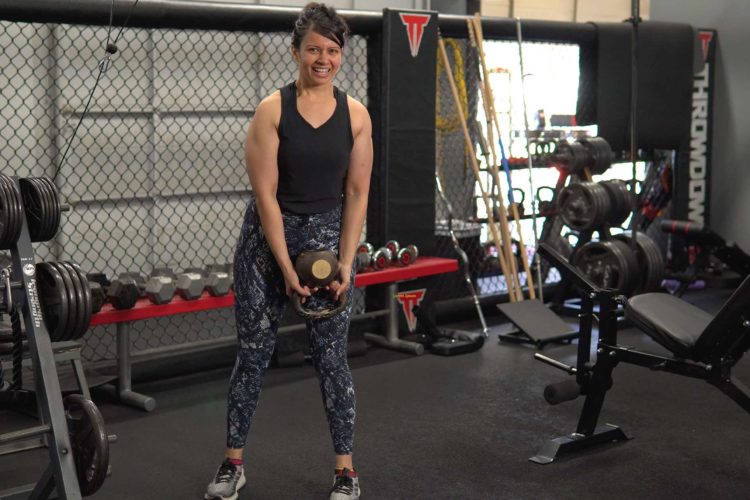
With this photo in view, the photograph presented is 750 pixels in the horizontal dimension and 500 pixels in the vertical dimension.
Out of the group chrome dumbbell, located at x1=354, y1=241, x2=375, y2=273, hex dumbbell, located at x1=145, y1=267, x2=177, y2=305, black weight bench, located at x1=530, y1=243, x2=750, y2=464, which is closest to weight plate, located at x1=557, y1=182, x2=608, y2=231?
chrome dumbbell, located at x1=354, y1=241, x2=375, y2=273

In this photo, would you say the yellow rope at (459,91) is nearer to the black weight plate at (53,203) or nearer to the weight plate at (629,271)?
the weight plate at (629,271)

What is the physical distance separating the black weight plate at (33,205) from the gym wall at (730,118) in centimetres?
504

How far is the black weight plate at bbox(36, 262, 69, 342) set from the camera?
8.58 ft

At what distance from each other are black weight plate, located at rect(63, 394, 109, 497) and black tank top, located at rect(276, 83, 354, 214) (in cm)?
75

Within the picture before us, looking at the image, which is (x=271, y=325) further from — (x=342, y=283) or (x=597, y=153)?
(x=597, y=153)

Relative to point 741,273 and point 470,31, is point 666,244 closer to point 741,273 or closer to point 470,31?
point 741,273

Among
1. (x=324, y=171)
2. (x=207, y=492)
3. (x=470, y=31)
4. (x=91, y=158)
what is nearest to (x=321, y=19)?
(x=324, y=171)

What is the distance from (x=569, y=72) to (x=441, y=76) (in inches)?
40.7

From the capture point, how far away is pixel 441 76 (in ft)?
20.3

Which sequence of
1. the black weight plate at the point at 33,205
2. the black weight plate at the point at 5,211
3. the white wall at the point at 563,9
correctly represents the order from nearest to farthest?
1. the black weight plate at the point at 5,211
2. the black weight plate at the point at 33,205
3. the white wall at the point at 563,9

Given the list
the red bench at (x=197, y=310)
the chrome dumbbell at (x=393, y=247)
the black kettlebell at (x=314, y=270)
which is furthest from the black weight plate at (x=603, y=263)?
the black kettlebell at (x=314, y=270)

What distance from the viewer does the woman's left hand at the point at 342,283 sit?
2.74 m

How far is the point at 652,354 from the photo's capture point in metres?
3.14

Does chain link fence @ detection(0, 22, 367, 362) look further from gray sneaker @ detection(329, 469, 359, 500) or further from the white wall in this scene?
the white wall
